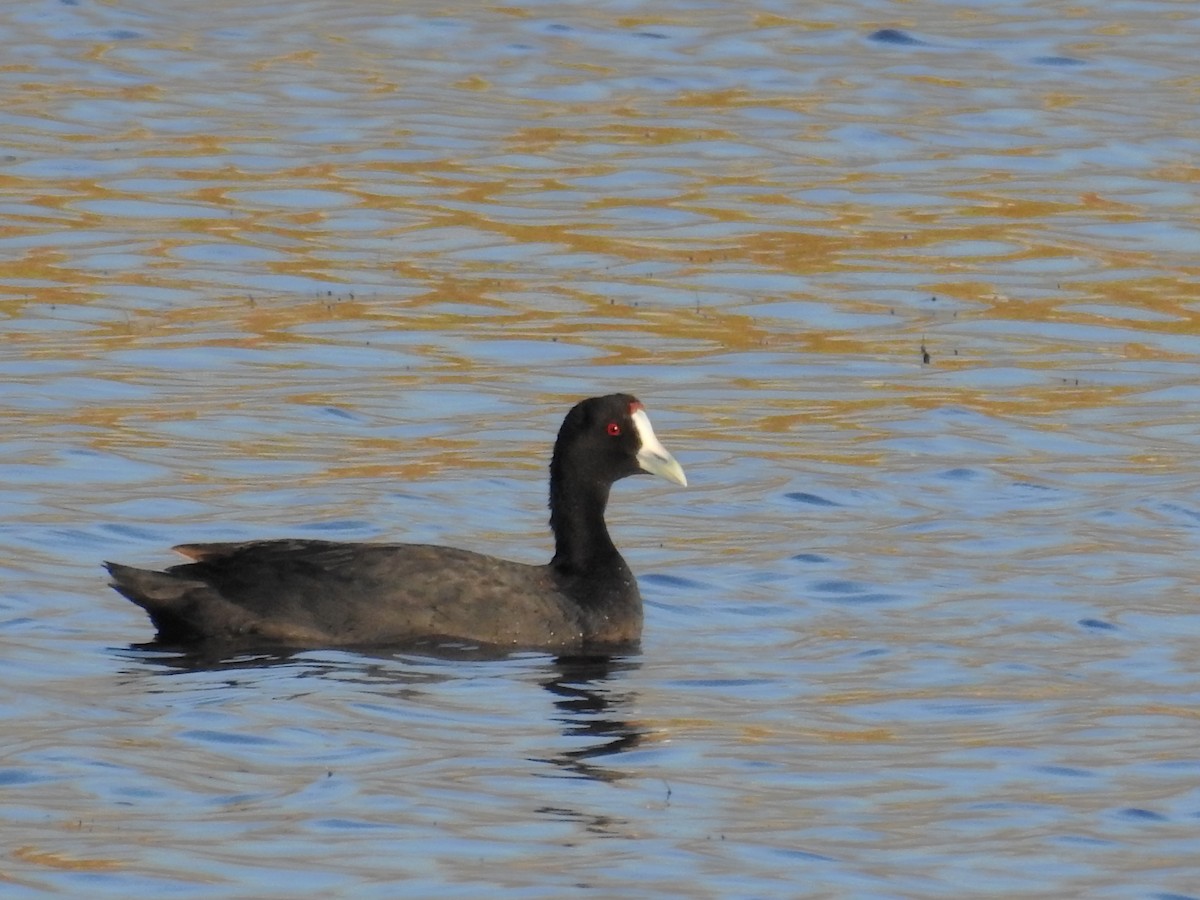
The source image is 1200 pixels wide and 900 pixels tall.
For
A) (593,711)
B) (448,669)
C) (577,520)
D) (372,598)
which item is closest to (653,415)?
(577,520)

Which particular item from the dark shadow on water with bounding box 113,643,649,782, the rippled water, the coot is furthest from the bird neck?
the dark shadow on water with bounding box 113,643,649,782

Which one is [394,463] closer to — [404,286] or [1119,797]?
[404,286]

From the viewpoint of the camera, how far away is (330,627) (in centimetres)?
1184

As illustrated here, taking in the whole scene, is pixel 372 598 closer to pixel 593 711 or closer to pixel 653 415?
pixel 593 711

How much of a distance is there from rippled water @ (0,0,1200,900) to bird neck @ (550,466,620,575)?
17.0 inches

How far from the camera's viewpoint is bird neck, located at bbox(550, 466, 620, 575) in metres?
12.8

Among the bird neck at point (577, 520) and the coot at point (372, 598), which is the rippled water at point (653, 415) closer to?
the coot at point (372, 598)

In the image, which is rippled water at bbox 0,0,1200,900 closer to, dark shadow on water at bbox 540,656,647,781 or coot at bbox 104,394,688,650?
dark shadow on water at bbox 540,656,647,781

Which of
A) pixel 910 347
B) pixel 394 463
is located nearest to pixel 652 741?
pixel 394 463

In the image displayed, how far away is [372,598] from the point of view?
39.0 feet

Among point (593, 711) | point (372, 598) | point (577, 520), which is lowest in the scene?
point (593, 711)

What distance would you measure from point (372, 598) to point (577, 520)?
1.33m

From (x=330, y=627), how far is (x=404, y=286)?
335 inches

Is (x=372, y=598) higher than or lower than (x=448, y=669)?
higher
